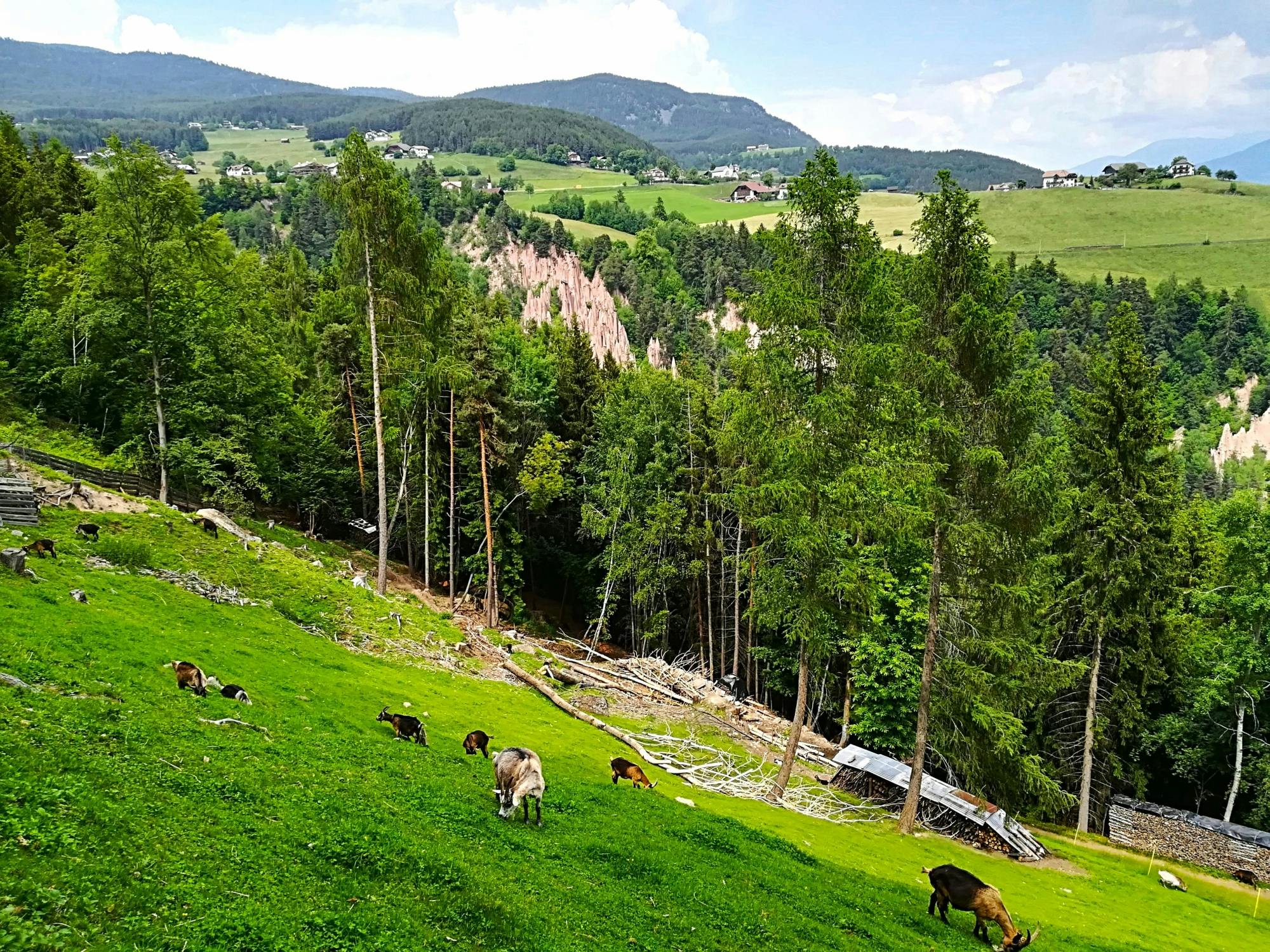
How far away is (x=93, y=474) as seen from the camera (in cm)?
2600

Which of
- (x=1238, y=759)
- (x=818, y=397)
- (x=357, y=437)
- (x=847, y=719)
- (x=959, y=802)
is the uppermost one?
(x=818, y=397)

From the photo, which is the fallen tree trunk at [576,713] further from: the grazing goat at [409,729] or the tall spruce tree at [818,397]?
the grazing goat at [409,729]

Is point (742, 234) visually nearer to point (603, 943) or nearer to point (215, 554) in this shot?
point (215, 554)

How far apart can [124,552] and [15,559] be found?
4625mm

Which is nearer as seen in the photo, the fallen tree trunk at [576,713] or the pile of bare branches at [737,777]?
the pile of bare branches at [737,777]

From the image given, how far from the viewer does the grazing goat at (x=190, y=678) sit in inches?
488

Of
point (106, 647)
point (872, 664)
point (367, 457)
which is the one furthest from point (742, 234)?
point (106, 647)

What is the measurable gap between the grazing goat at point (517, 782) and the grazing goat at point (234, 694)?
4996 millimetres

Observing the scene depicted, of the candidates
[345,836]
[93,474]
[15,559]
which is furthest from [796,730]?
[93,474]

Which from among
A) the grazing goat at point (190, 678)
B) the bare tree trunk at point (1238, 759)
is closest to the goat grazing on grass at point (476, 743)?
the grazing goat at point (190, 678)

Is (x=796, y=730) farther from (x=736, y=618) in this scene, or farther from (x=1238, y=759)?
(x=1238, y=759)

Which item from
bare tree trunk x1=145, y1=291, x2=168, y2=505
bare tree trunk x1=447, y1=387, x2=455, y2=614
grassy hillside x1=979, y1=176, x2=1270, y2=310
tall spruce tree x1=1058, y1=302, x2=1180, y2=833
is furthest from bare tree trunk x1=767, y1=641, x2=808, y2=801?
grassy hillside x1=979, y1=176, x2=1270, y2=310

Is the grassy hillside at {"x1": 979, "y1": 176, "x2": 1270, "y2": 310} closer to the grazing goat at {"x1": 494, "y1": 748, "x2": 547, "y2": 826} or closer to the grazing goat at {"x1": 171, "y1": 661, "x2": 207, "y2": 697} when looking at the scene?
the grazing goat at {"x1": 494, "y1": 748, "x2": 547, "y2": 826}

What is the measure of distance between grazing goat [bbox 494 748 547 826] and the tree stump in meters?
11.6
